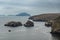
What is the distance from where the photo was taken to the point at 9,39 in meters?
64.3

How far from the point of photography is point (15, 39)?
63.9 m

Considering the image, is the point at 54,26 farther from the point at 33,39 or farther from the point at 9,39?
the point at 9,39

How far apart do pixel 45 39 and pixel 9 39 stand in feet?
38.9

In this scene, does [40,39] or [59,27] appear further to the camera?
[59,27]

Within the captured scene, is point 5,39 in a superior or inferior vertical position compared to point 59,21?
inferior

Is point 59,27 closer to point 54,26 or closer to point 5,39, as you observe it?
point 54,26

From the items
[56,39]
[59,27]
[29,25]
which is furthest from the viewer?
[29,25]

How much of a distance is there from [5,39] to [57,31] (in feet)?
68.1

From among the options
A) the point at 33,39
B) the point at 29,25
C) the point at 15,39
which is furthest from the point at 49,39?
the point at 29,25

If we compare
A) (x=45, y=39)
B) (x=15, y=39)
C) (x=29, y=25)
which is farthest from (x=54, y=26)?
(x=29, y=25)

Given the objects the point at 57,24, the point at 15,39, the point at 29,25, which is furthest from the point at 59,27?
the point at 29,25

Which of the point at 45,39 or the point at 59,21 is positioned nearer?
the point at 45,39

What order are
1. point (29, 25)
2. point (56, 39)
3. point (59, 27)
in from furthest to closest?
point (29, 25) < point (59, 27) < point (56, 39)

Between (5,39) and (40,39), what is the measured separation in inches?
456
